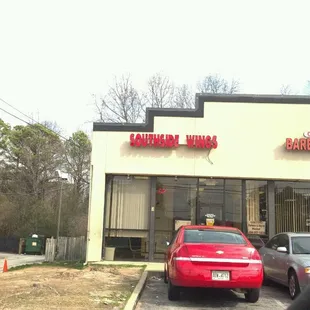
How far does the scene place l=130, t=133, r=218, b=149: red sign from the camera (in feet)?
49.6

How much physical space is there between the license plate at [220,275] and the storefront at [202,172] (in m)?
7.85

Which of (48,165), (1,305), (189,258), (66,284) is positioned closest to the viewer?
(1,305)

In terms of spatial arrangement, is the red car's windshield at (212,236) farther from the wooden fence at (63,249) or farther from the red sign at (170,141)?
the wooden fence at (63,249)

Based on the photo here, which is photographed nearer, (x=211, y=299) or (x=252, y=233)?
(x=211, y=299)

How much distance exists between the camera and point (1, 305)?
6.83 meters

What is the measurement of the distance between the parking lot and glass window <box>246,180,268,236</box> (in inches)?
221

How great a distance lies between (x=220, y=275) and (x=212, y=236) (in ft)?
3.78

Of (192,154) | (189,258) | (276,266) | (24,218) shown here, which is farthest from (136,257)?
(24,218)

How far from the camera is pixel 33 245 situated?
34.7 meters

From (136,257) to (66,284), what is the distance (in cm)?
626

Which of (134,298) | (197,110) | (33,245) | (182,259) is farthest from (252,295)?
(33,245)

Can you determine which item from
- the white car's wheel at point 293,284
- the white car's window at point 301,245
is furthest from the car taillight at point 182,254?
the white car's window at point 301,245

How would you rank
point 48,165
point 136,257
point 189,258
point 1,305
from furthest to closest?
1. point 48,165
2. point 136,257
3. point 189,258
4. point 1,305

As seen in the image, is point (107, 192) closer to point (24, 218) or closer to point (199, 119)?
point (199, 119)
